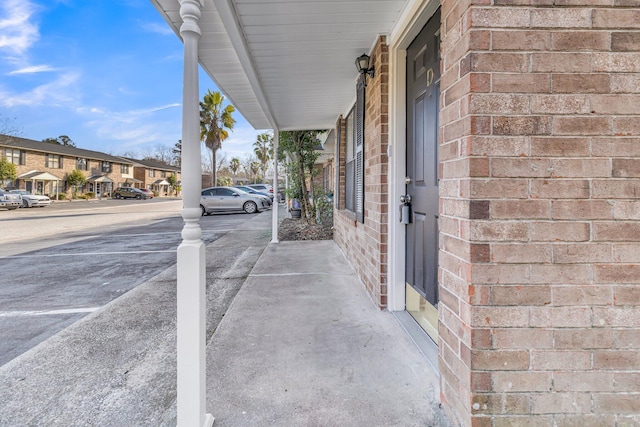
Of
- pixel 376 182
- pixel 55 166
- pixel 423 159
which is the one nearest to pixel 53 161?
pixel 55 166

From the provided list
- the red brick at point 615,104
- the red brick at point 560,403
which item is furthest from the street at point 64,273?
the red brick at point 615,104

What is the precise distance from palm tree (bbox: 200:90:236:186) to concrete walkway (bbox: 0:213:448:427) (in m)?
23.2

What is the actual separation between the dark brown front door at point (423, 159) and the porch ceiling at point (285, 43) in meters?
0.42

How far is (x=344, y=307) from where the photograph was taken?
3.13 metres

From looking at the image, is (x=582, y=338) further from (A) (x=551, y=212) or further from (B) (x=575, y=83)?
(B) (x=575, y=83)

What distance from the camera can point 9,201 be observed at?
18.2 m

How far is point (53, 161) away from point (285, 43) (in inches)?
1366

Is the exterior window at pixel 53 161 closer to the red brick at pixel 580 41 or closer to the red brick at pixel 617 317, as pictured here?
the red brick at pixel 580 41

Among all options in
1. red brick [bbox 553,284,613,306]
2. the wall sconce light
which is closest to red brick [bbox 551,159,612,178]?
red brick [bbox 553,284,613,306]

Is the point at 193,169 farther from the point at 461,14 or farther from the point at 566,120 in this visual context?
the point at 566,120

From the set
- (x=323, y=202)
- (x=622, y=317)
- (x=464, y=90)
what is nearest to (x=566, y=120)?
(x=464, y=90)

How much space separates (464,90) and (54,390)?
2.76 meters

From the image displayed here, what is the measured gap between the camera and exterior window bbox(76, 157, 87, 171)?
31.2 m

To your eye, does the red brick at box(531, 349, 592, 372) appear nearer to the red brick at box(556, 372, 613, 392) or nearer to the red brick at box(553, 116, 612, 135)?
the red brick at box(556, 372, 613, 392)
